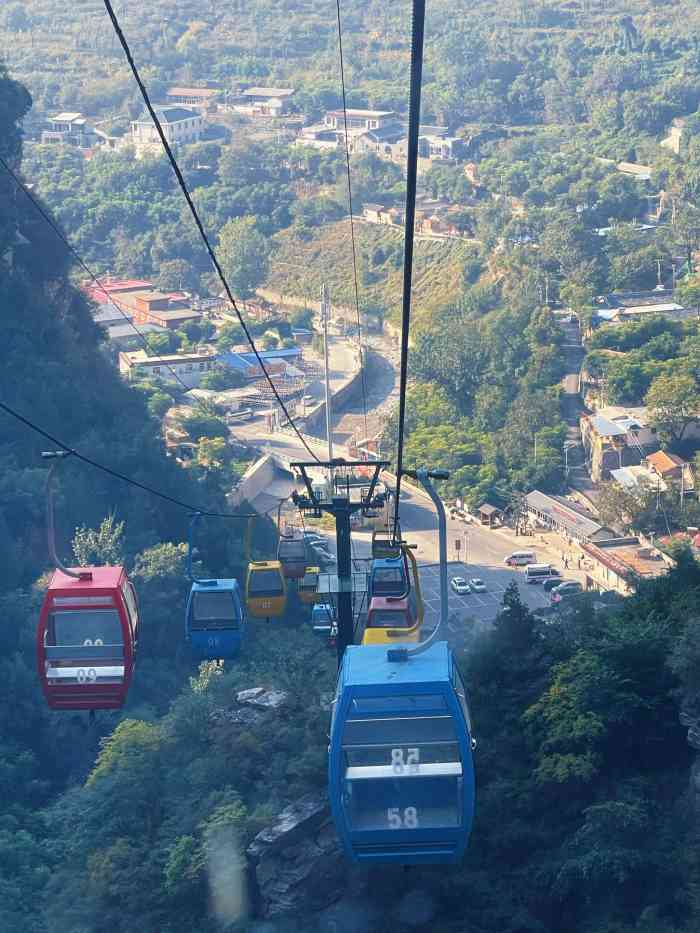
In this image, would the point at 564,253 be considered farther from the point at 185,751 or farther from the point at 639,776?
the point at 639,776

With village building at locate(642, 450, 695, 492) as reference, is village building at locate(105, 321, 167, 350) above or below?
below

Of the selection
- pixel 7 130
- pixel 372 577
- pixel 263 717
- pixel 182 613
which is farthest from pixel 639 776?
pixel 7 130

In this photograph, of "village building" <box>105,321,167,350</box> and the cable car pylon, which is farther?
"village building" <box>105,321,167,350</box>

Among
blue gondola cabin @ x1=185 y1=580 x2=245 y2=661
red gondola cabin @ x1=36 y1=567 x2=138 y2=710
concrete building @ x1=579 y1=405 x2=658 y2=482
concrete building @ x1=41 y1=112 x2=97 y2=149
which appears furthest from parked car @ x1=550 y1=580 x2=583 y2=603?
concrete building @ x1=41 y1=112 x2=97 y2=149

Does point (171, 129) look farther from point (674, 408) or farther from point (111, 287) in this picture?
point (674, 408)

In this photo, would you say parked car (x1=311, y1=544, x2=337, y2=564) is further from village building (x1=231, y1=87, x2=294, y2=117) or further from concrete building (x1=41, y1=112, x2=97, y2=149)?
village building (x1=231, y1=87, x2=294, y2=117)

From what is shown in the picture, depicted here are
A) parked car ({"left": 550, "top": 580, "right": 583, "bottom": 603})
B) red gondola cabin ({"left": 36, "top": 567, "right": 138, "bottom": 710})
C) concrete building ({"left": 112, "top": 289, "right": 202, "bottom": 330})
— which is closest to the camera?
red gondola cabin ({"left": 36, "top": 567, "right": 138, "bottom": 710})

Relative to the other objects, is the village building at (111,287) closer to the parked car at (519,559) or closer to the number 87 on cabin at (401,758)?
the parked car at (519,559)

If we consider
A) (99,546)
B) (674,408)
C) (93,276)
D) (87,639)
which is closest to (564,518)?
(674,408)

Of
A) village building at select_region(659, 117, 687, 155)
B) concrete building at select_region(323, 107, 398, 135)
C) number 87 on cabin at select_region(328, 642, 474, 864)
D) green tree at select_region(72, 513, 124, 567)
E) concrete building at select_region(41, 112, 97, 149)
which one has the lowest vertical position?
concrete building at select_region(41, 112, 97, 149)
